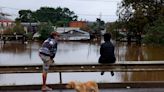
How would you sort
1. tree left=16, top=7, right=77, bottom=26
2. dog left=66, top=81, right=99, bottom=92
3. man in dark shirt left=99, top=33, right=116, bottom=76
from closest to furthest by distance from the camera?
dog left=66, top=81, right=99, bottom=92
man in dark shirt left=99, top=33, right=116, bottom=76
tree left=16, top=7, right=77, bottom=26

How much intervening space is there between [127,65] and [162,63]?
103 centimetres

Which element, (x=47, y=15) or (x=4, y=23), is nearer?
(x=4, y=23)

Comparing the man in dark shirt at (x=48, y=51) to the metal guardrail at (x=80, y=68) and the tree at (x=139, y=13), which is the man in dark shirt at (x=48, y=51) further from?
the tree at (x=139, y=13)

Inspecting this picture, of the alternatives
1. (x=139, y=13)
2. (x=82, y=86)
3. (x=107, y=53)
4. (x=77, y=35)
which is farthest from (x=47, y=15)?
(x=82, y=86)

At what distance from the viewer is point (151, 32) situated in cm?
6191

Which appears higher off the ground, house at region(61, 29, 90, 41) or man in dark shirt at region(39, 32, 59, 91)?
man in dark shirt at region(39, 32, 59, 91)

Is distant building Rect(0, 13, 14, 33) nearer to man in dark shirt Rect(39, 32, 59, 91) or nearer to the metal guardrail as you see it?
the metal guardrail

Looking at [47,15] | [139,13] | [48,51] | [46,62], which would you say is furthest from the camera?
[47,15]

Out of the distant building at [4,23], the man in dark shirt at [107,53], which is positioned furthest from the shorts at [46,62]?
the distant building at [4,23]

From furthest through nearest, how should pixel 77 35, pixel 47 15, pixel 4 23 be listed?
pixel 47 15
pixel 4 23
pixel 77 35

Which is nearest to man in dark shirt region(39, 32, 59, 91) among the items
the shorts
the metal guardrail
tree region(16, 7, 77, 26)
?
the shorts

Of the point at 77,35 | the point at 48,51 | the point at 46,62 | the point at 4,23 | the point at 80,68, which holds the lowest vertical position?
the point at 77,35

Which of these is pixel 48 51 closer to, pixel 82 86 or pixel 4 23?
pixel 82 86

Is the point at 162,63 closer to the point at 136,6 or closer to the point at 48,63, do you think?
the point at 48,63
